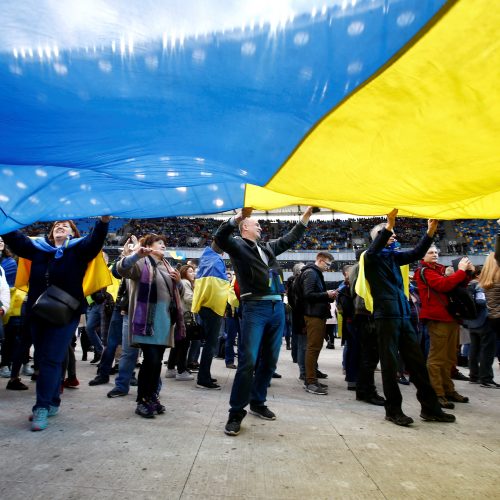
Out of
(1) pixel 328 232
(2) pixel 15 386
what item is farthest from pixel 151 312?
(1) pixel 328 232

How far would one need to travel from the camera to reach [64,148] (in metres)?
2.52

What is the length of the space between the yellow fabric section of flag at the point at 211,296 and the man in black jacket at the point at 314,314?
1.14m

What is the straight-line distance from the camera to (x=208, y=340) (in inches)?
197

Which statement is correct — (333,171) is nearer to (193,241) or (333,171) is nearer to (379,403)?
(379,403)

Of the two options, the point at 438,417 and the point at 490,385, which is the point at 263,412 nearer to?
the point at 438,417

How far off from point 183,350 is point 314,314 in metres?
2.02

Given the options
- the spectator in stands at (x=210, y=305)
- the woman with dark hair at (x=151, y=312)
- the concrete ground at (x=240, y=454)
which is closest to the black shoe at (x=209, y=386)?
the spectator in stands at (x=210, y=305)

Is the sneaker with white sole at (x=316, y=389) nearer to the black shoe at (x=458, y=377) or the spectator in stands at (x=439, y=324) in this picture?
the spectator in stands at (x=439, y=324)

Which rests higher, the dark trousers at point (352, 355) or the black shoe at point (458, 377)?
the dark trousers at point (352, 355)

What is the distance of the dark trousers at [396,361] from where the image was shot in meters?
3.67

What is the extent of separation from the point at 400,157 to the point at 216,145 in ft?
3.95

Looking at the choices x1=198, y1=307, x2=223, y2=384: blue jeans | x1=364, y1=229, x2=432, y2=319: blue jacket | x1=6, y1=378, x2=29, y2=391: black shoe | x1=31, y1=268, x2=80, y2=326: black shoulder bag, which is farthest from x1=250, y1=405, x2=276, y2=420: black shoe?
x1=6, y1=378, x2=29, y2=391: black shoe

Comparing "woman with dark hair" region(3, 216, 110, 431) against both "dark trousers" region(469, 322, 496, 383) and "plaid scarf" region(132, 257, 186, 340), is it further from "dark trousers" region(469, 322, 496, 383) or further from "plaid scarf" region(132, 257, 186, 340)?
"dark trousers" region(469, 322, 496, 383)

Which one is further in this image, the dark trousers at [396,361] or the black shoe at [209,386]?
the black shoe at [209,386]
